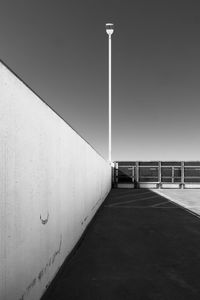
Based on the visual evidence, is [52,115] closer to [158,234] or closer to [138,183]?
[158,234]

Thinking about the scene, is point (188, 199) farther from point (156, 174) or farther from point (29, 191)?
point (29, 191)

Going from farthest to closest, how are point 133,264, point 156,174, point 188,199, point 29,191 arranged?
1. point 156,174
2. point 188,199
3. point 133,264
4. point 29,191

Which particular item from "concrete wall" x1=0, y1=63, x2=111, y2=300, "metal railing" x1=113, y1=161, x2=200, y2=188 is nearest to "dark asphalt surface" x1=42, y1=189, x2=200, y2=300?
"concrete wall" x1=0, y1=63, x2=111, y2=300

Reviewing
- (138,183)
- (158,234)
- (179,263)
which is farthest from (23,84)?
(138,183)

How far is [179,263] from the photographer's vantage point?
4441 mm

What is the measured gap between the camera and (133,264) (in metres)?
4.38

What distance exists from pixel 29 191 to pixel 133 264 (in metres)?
2.59

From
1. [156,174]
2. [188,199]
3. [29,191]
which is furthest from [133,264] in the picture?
[156,174]

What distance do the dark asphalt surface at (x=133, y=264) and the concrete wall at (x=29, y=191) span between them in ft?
1.32

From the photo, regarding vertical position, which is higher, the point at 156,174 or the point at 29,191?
the point at 29,191

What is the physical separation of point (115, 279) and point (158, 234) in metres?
2.89

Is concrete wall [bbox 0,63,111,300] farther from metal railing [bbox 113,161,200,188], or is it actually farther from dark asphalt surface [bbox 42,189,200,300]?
metal railing [bbox 113,161,200,188]

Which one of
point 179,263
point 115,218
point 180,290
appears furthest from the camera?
point 115,218

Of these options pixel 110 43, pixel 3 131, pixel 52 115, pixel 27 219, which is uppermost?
pixel 110 43
